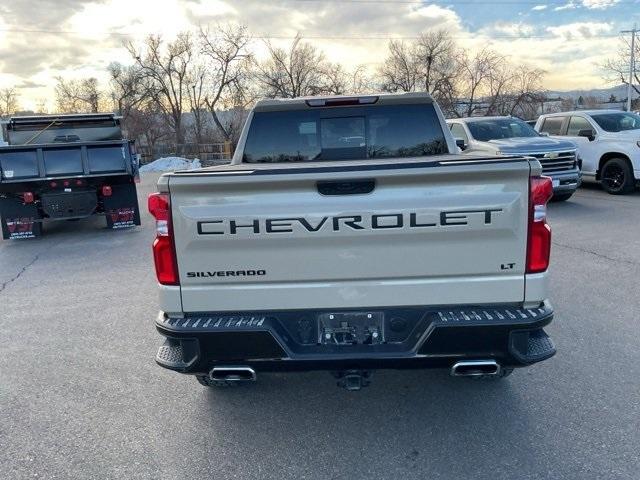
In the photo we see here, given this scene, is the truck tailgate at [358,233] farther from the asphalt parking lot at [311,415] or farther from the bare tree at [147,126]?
the bare tree at [147,126]

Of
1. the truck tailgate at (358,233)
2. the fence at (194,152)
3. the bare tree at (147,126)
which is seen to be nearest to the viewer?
the truck tailgate at (358,233)

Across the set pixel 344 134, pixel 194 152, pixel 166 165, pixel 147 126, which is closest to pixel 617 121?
pixel 344 134

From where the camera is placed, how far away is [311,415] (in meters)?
3.45

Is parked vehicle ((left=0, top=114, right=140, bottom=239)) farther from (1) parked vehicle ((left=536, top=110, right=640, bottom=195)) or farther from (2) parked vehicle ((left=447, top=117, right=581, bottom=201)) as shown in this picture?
(1) parked vehicle ((left=536, top=110, right=640, bottom=195))

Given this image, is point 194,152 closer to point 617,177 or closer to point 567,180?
point 617,177

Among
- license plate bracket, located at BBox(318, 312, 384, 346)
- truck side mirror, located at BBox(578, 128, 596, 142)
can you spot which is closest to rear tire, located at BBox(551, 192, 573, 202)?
truck side mirror, located at BBox(578, 128, 596, 142)

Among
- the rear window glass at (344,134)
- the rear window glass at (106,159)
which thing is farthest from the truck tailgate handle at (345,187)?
the rear window glass at (106,159)

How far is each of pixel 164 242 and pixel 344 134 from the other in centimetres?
247

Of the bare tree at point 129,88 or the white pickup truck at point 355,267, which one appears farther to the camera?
the bare tree at point 129,88

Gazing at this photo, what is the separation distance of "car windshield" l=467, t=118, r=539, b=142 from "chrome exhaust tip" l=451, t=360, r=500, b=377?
32.6 ft

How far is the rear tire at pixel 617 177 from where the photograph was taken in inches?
476

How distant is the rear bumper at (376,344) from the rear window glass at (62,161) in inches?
334

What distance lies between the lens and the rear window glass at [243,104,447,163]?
15.3 feet

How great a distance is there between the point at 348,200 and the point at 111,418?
228 cm
